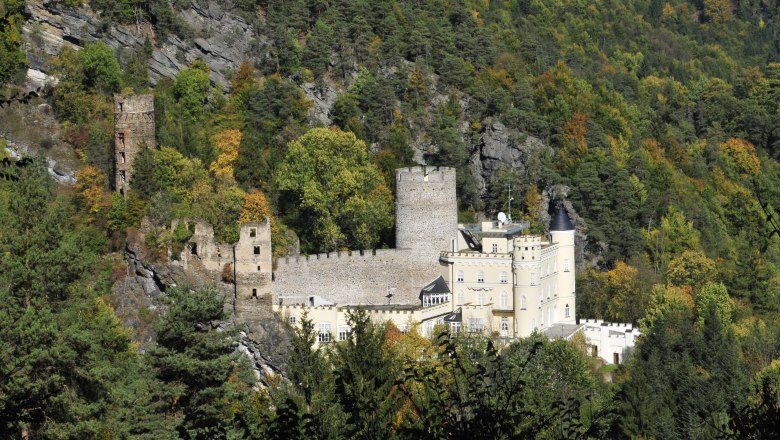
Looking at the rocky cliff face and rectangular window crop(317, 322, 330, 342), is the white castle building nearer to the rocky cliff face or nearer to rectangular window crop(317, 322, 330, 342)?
rectangular window crop(317, 322, 330, 342)

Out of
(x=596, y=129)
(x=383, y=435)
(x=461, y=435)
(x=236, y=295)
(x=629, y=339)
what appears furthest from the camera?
(x=596, y=129)

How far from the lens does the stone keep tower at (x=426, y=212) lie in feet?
225

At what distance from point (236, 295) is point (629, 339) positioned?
55.7 ft

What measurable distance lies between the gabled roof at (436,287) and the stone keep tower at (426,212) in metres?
0.94

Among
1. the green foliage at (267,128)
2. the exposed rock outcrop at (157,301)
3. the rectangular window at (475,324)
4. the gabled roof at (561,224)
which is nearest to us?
the exposed rock outcrop at (157,301)

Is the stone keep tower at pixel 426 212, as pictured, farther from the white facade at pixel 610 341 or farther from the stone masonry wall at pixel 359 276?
the white facade at pixel 610 341

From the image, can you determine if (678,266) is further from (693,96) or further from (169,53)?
(693,96)

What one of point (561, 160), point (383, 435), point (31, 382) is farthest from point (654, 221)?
point (383, 435)

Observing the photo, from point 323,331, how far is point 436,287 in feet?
16.4

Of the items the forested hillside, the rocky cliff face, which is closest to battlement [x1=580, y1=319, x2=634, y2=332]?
the forested hillside

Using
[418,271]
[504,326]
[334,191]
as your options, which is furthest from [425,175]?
[504,326]

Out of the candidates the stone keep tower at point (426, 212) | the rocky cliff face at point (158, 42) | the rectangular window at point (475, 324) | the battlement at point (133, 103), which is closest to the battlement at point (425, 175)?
the stone keep tower at point (426, 212)

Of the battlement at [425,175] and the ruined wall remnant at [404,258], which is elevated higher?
the battlement at [425,175]

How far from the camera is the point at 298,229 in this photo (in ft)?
241
